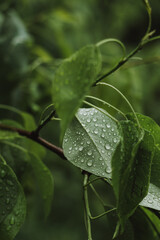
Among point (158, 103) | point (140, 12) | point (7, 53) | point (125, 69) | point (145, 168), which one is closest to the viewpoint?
point (145, 168)

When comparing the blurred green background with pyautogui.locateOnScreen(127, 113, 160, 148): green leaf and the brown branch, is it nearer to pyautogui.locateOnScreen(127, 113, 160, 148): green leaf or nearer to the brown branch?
pyautogui.locateOnScreen(127, 113, 160, 148): green leaf

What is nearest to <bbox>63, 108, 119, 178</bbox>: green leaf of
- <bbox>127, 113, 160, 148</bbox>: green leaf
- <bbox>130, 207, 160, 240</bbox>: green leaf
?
<bbox>127, 113, 160, 148</bbox>: green leaf

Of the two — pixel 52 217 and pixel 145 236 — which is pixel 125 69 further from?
pixel 52 217

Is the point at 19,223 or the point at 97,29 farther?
the point at 97,29

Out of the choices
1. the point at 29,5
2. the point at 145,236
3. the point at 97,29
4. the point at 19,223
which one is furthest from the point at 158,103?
the point at 19,223

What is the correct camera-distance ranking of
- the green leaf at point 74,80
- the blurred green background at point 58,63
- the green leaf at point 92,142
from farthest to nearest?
the blurred green background at point 58,63 < the green leaf at point 92,142 < the green leaf at point 74,80

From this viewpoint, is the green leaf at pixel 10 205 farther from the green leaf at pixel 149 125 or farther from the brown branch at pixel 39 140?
the green leaf at pixel 149 125

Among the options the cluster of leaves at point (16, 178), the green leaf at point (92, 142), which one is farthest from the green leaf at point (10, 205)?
the green leaf at point (92, 142)
